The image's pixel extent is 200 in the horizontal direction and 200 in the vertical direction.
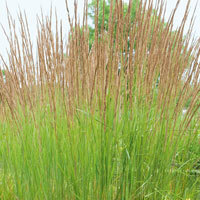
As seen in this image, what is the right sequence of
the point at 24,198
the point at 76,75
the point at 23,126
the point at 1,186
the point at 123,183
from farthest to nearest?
the point at 1,186
the point at 23,126
the point at 24,198
the point at 76,75
the point at 123,183

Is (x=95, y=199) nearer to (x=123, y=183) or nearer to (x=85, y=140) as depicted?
(x=123, y=183)

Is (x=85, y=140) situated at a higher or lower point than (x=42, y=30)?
lower

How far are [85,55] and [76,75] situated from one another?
13cm

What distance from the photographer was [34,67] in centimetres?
180

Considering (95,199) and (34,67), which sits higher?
(34,67)

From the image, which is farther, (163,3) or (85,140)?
(163,3)

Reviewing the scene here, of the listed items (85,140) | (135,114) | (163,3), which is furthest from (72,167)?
(163,3)

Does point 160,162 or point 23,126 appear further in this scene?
point 23,126

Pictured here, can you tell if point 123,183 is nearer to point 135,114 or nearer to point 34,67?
point 135,114

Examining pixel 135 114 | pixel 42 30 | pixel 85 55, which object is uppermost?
pixel 42 30

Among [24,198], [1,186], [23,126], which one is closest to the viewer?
[24,198]

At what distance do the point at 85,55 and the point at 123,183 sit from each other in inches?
29.7

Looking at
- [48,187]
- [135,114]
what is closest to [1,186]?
[48,187]

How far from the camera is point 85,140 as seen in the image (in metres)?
1.36
